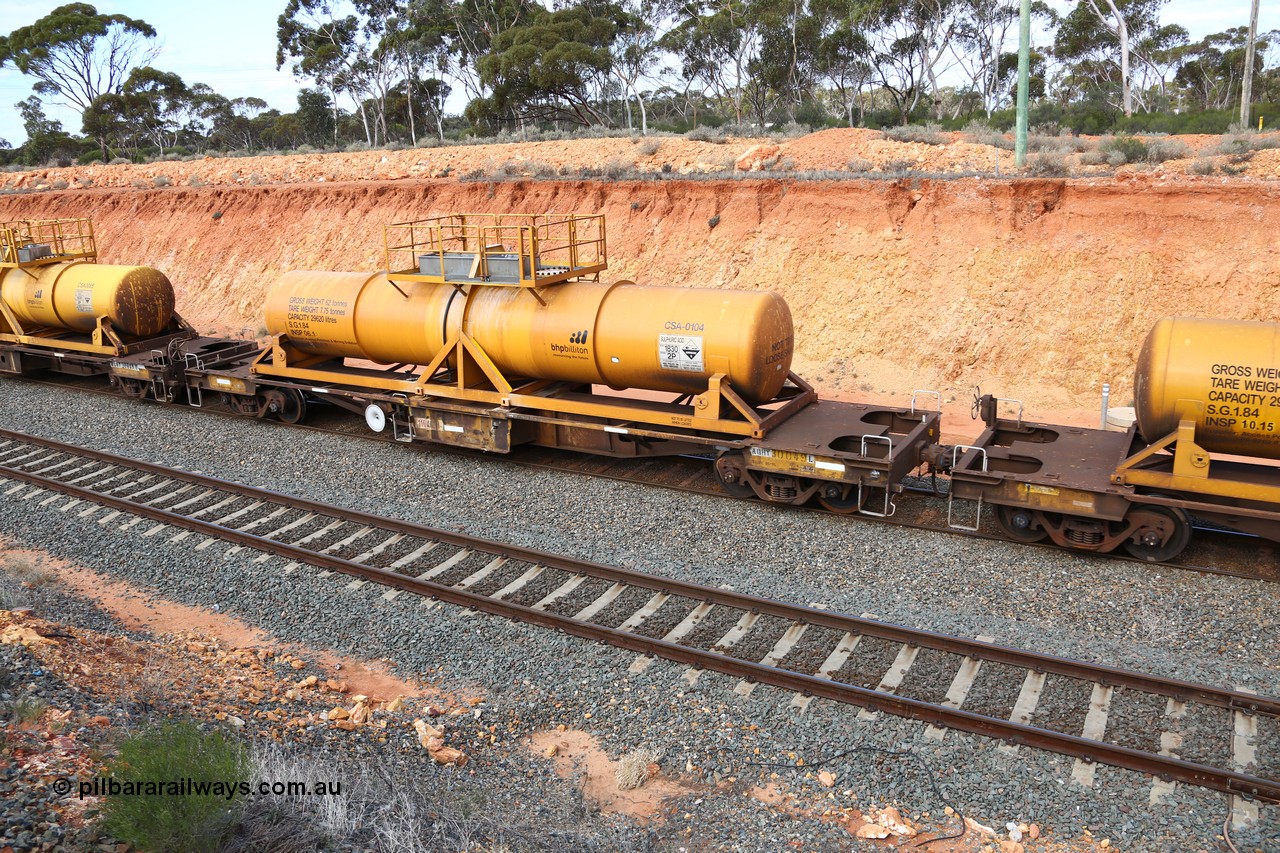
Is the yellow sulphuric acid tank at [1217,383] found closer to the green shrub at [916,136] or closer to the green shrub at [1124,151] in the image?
the green shrub at [1124,151]

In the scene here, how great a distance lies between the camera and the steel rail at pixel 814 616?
769 cm

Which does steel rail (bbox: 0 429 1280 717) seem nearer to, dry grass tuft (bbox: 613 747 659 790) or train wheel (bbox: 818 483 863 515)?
dry grass tuft (bbox: 613 747 659 790)

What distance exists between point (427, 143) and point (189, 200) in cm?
1060

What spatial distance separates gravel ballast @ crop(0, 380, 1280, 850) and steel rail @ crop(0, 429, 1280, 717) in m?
0.26

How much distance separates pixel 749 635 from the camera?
9.02m

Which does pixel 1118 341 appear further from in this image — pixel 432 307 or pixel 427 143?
pixel 427 143

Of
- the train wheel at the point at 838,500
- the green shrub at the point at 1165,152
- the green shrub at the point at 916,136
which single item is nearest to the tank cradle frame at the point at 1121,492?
the train wheel at the point at 838,500

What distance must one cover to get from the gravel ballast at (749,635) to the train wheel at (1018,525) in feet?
0.72

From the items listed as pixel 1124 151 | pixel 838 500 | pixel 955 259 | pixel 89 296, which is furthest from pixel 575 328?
pixel 1124 151

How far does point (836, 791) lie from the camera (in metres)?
6.86

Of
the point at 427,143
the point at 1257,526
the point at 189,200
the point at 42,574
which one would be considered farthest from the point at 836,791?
the point at 427,143

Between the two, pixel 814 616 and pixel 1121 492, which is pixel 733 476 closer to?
pixel 814 616

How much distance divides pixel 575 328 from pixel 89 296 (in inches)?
485

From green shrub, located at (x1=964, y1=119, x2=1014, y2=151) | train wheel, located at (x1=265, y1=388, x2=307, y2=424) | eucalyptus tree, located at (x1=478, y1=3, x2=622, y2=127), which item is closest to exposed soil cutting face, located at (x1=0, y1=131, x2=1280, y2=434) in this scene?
green shrub, located at (x1=964, y1=119, x2=1014, y2=151)
